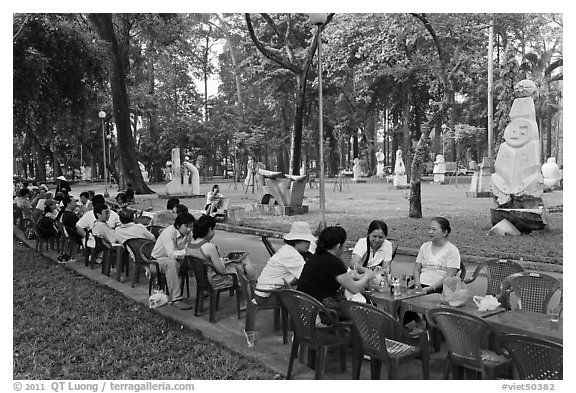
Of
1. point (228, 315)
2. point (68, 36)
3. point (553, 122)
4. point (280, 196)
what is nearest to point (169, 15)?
point (68, 36)

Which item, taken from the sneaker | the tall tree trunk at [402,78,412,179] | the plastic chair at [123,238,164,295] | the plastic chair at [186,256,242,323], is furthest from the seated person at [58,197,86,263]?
the tall tree trunk at [402,78,412,179]

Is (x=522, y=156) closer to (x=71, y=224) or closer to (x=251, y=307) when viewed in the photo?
(x=251, y=307)

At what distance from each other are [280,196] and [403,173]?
49.7ft

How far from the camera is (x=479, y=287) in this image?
7.08 meters

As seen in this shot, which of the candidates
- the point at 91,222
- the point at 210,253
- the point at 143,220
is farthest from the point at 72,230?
the point at 210,253

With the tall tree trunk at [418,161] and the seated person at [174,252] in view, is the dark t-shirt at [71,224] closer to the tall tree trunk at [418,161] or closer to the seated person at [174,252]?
the seated person at [174,252]

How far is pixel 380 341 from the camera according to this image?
375 cm

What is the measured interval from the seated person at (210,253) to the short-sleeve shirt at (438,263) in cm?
193

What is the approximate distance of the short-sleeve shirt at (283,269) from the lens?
5.19 meters

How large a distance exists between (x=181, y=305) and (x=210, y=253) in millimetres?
1037

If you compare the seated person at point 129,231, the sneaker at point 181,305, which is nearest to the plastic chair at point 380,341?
the sneaker at point 181,305

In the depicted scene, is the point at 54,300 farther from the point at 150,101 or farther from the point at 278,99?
the point at 278,99

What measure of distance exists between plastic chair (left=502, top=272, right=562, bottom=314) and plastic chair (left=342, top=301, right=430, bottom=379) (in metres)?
1.06
